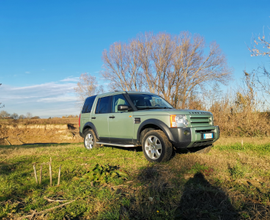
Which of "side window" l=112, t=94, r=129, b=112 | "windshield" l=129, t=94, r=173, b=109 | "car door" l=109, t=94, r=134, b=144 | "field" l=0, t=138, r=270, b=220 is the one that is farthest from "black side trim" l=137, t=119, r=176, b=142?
"side window" l=112, t=94, r=129, b=112

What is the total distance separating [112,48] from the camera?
105 ft

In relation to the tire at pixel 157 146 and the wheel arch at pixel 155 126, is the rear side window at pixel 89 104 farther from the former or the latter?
the tire at pixel 157 146

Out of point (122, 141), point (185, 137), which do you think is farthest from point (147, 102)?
point (185, 137)

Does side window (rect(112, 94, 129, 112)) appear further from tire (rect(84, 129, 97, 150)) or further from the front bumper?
the front bumper

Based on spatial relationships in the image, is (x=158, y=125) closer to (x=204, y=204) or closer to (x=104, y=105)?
(x=204, y=204)

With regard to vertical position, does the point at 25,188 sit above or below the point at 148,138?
below

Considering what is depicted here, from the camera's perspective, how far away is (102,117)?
7.42 metres

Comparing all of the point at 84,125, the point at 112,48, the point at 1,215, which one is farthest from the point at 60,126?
the point at 1,215

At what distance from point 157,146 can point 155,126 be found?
55 centimetres

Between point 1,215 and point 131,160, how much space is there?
11.5 feet

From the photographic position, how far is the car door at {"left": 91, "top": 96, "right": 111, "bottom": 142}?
7215 mm

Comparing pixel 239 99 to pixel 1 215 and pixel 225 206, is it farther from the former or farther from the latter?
pixel 1 215

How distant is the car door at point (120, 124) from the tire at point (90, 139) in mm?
1221

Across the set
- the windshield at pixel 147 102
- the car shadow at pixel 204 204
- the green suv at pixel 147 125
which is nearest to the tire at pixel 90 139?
the green suv at pixel 147 125
